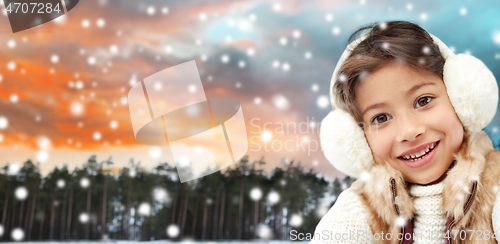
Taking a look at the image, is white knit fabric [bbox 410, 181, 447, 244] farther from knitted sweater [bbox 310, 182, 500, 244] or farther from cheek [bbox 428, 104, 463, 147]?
cheek [bbox 428, 104, 463, 147]

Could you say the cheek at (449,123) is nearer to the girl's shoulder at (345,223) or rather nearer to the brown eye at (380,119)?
the brown eye at (380,119)

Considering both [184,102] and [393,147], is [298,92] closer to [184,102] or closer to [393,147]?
[184,102]

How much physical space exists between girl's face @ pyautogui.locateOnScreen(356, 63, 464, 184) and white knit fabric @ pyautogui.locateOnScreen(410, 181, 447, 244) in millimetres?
33

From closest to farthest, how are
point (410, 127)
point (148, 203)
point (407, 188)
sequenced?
point (410, 127) → point (407, 188) → point (148, 203)

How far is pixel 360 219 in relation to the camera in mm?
967

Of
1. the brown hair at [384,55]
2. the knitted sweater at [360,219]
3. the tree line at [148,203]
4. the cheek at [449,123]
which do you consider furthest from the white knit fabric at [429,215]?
the tree line at [148,203]

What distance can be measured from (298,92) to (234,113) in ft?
3.14

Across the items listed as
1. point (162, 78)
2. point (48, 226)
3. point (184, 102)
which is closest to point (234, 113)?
point (184, 102)

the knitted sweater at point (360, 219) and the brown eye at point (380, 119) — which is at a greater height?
the brown eye at point (380, 119)

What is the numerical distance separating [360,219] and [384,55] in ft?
1.59

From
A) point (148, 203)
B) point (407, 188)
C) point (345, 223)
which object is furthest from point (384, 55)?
point (148, 203)

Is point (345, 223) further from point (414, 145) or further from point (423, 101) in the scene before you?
point (423, 101)

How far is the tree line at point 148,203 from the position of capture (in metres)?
3.73

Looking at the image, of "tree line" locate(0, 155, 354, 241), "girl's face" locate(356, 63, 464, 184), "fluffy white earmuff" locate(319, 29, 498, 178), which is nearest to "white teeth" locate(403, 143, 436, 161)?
"girl's face" locate(356, 63, 464, 184)
